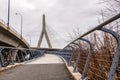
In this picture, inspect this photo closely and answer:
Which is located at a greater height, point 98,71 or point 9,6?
point 9,6

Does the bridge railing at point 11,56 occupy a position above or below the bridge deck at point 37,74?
above

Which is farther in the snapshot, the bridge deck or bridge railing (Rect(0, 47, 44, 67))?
bridge railing (Rect(0, 47, 44, 67))

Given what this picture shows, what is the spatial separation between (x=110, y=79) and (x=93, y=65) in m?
3.23

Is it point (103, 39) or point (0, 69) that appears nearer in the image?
point (103, 39)

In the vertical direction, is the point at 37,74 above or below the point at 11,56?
below

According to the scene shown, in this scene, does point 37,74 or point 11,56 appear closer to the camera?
point 37,74

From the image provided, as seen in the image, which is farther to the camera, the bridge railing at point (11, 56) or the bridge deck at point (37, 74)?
the bridge railing at point (11, 56)

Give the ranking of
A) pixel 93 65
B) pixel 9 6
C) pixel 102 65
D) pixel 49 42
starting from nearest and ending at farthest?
pixel 102 65, pixel 93 65, pixel 9 6, pixel 49 42

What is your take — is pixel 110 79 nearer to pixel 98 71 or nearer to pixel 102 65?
pixel 102 65

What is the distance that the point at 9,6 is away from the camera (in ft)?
148

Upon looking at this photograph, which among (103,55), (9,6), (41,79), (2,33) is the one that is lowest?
(41,79)

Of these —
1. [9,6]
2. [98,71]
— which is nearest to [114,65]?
[98,71]

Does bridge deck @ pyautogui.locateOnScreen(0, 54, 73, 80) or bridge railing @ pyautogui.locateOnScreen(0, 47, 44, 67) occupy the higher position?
bridge railing @ pyautogui.locateOnScreen(0, 47, 44, 67)

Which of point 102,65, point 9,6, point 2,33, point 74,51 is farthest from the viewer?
point 9,6
